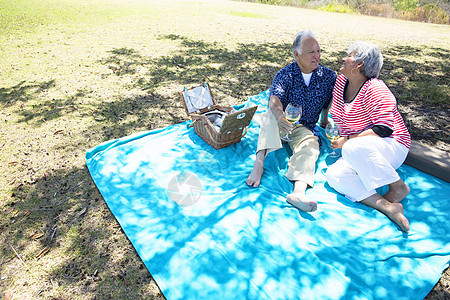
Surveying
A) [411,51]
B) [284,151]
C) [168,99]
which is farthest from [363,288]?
[411,51]

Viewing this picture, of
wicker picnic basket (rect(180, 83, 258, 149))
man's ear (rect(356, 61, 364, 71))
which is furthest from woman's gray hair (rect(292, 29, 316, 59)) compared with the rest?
wicker picnic basket (rect(180, 83, 258, 149))

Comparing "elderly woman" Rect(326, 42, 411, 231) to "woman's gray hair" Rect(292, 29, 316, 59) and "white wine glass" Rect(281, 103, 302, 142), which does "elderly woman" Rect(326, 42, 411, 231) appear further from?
"white wine glass" Rect(281, 103, 302, 142)

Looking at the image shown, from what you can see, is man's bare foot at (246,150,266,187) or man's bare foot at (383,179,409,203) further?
man's bare foot at (246,150,266,187)

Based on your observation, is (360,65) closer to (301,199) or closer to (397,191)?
(397,191)

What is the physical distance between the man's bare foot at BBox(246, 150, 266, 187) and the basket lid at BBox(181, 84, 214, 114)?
4.70 ft

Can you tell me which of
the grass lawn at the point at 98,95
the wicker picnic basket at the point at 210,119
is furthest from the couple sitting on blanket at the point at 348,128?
the grass lawn at the point at 98,95

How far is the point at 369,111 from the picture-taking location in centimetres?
329

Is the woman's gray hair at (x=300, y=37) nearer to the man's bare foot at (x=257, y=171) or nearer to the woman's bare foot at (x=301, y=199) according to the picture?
the man's bare foot at (x=257, y=171)

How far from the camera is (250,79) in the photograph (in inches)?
271

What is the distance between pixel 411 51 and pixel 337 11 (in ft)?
49.4

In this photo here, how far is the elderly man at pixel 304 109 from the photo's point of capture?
137 inches

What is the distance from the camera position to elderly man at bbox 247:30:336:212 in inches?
137

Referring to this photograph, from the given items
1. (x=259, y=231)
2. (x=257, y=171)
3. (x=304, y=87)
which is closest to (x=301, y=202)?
(x=259, y=231)

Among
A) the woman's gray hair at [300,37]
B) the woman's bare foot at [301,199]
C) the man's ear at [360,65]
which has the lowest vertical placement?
the woman's bare foot at [301,199]
